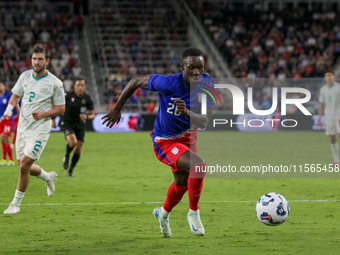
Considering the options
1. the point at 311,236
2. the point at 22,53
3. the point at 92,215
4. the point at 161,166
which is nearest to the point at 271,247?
the point at 311,236

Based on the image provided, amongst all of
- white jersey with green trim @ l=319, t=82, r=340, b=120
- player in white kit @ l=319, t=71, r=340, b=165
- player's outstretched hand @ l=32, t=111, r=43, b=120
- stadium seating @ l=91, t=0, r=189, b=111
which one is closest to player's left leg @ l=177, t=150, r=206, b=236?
player's outstretched hand @ l=32, t=111, r=43, b=120

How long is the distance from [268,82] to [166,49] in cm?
857

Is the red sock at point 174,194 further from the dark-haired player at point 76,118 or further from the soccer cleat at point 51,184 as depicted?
the dark-haired player at point 76,118

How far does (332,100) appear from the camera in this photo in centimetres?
1302

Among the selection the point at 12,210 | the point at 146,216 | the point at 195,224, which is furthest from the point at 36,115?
the point at 195,224

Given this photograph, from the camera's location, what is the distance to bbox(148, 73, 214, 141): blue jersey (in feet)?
19.5

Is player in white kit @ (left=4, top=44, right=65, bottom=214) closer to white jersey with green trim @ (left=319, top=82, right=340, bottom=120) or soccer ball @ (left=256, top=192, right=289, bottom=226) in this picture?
soccer ball @ (left=256, top=192, right=289, bottom=226)

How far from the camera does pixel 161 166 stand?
13508 mm

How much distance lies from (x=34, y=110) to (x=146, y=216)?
228 centimetres

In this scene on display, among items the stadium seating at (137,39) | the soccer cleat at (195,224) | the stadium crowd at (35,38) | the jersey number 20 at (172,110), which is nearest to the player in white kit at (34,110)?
the jersey number 20 at (172,110)

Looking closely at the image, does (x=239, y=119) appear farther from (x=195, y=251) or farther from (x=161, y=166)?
(x=195, y=251)

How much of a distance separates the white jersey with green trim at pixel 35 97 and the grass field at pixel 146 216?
1250 mm

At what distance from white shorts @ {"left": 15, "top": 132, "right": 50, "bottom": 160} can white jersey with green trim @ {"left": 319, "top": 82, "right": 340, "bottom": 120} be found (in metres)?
8.10

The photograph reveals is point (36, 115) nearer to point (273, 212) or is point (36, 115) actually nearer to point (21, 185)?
point (21, 185)
